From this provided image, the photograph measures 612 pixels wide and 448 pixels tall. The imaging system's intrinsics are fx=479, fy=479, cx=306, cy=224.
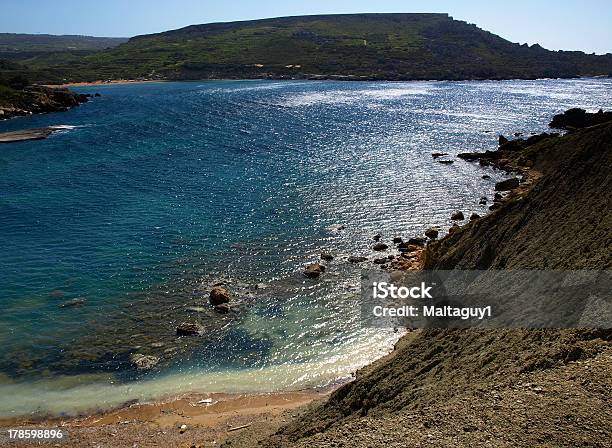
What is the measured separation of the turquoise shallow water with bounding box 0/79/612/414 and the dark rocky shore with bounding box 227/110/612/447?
7887 mm

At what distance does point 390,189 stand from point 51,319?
4169 centimetres

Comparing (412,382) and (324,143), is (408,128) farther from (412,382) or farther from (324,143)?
(412,382)

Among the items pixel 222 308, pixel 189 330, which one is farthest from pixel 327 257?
pixel 189 330

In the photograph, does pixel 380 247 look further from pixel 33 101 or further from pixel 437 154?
pixel 33 101

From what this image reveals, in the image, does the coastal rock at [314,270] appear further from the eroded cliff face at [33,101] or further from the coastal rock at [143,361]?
the eroded cliff face at [33,101]

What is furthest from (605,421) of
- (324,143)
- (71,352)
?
(324,143)

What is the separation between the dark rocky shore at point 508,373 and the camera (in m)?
14.3

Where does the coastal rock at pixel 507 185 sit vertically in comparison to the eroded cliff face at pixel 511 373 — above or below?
above

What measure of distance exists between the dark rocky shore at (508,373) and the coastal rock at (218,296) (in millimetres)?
13769

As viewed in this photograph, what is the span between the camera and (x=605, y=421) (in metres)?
13.4

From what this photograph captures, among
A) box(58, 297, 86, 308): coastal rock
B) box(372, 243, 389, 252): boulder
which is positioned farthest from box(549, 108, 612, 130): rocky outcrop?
box(58, 297, 86, 308): coastal rock

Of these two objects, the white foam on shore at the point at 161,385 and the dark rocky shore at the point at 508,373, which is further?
the white foam on shore at the point at 161,385

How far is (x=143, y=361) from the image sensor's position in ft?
101

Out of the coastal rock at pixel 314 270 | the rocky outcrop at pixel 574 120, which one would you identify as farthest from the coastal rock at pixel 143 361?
the rocky outcrop at pixel 574 120
